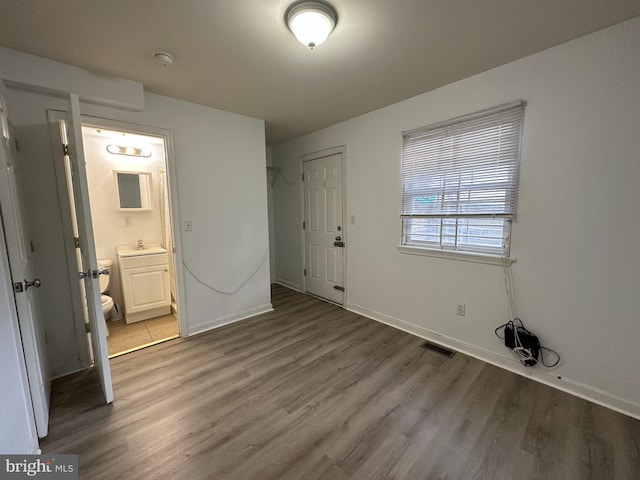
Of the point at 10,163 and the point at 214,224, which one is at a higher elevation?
the point at 10,163

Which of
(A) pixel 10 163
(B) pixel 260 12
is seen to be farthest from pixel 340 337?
(A) pixel 10 163

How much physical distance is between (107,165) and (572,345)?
490 centimetres

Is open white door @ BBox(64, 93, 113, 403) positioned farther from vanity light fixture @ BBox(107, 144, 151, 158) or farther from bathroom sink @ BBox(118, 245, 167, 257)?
vanity light fixture @ BBox(107, 144, 151, 158)

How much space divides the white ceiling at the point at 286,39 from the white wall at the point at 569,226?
198 mm

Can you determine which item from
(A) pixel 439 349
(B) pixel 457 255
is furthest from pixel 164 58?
(A) pixel 439 349

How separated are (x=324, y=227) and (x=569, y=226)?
2554 millimetres

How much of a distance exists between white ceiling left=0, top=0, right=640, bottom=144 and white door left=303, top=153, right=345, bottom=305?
1.24m

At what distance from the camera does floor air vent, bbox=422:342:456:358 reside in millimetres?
2400

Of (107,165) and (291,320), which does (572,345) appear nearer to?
(291,320)

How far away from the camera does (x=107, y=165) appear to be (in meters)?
3.18

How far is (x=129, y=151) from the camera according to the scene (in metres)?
3.27

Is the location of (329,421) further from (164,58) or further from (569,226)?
(164,58)

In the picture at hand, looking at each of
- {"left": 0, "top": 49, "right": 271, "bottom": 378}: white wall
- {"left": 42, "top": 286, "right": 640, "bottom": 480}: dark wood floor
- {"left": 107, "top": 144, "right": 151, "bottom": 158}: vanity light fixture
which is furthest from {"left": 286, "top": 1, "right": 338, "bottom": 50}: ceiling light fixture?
{"left": 107, "top": 144, "right": 151, "bottom": 158}: vanity light fixture

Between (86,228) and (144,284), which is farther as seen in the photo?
(144,284)
